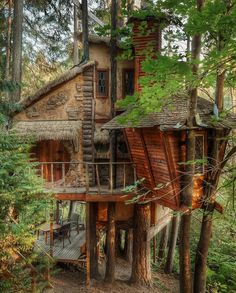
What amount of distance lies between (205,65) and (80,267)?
1148 centimetres

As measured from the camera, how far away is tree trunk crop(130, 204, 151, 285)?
11.5 meters

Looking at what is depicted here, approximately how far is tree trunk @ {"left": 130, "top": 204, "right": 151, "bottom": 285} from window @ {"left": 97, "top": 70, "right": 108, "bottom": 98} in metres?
4.86

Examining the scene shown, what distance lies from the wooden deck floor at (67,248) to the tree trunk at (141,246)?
99.6 inches

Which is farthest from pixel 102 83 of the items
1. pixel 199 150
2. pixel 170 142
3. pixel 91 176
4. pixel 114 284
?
pixel 114 284

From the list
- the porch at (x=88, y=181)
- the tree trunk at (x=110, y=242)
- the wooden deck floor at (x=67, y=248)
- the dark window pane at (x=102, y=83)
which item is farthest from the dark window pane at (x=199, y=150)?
the wooden deck floor at (x=67, y=248)

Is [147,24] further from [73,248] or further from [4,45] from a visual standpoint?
[73,248]

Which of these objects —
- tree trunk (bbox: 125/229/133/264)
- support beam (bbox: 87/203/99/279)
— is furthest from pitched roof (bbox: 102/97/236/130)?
tree trunk (bbox: 125/229/133/264)

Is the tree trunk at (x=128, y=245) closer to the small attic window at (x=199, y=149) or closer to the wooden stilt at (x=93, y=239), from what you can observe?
the wooden stilt at (x=93, y=239)

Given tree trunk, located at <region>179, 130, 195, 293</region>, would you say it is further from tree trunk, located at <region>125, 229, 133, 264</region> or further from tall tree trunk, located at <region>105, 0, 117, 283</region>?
tree trunk, located at <region>125, 229, 133, 264</region>

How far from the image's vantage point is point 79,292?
35.4ft

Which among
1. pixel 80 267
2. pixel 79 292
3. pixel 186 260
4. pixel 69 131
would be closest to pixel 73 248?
pixel 80 267

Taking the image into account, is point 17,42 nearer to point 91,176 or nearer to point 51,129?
point 51,129

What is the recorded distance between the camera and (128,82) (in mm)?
12188

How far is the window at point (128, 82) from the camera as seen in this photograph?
12148 millimetres
